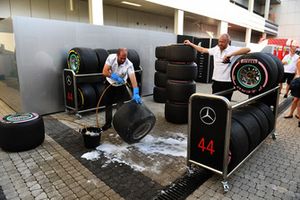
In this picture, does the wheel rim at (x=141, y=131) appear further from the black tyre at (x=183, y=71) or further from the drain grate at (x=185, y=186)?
the black tyre at (x=183, y=71)

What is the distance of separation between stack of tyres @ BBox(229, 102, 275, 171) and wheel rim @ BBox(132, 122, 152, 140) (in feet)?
4.24

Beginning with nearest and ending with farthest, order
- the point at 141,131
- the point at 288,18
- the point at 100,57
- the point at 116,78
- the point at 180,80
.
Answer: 1. the point at 141,131
2. the point at 116,78
3. the point at 180,80
4. the point at 100,57
5. the point at 288,18

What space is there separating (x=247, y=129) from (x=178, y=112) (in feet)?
6.07

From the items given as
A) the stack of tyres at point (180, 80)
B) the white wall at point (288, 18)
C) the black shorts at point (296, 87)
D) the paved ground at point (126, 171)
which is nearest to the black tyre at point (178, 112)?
the stack of tyres at point (180, 80)

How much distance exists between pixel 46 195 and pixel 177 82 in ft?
9.86

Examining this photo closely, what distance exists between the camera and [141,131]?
3396 millimetres

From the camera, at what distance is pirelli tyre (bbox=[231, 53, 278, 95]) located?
2.86m

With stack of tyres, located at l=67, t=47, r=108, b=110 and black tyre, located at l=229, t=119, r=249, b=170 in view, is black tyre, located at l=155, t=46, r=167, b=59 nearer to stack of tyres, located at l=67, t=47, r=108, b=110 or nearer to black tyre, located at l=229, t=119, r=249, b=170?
stack of tyres, located at l=67, t=47, r=108, b=110

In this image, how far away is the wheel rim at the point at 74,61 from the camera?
14.7 ft

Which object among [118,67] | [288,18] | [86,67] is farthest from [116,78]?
[288,18]

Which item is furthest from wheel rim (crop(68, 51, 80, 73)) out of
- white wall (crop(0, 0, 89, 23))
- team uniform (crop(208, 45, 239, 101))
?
white wall (crop(0, 0, 89, 23))

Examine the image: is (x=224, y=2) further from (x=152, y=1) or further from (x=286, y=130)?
(x=286, y=130)

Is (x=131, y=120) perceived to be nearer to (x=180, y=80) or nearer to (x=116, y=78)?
(x=116, y=78)

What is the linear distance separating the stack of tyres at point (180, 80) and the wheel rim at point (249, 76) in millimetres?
1358
